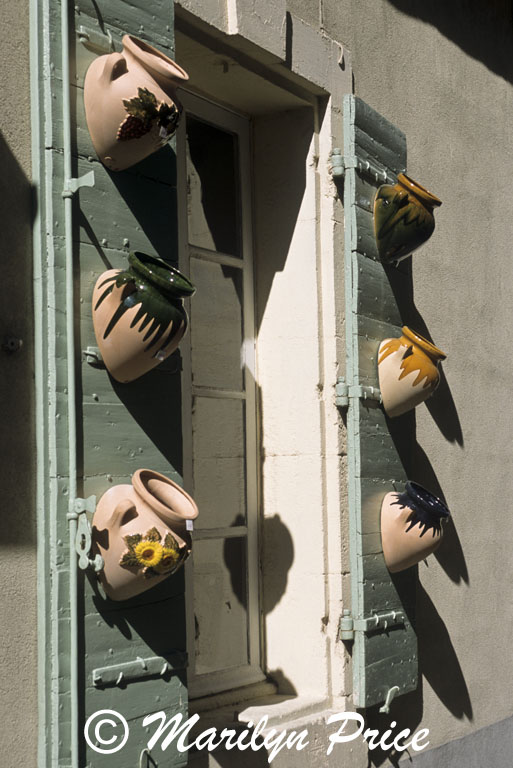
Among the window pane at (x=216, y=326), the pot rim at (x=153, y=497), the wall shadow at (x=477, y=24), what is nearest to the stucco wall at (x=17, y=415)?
the pot rim at (x=153, y=497)

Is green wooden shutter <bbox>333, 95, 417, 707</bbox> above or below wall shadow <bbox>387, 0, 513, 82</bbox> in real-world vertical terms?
below

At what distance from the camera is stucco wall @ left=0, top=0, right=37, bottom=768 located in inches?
104

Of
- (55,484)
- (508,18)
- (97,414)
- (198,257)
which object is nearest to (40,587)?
(55,484)

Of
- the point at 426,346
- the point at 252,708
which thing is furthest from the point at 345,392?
the point at 252,708

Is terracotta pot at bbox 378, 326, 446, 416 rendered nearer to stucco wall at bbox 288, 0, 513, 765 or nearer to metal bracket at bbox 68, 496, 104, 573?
stucco wall at bbox 288, 0, 513, 765

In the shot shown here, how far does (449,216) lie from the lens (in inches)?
197

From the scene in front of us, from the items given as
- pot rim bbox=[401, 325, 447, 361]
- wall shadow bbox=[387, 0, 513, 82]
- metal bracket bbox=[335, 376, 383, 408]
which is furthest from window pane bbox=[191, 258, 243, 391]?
wall shadow bbox=[387, 0, 513, 82]

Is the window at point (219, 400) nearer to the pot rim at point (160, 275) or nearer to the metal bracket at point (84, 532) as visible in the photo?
the pot rim at point (160, 275)

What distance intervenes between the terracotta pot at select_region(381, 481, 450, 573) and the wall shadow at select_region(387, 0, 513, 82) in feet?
7.19

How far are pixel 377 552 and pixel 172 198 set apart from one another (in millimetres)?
1607

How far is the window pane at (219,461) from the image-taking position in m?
3.75

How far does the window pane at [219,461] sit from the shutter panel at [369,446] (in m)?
0.41

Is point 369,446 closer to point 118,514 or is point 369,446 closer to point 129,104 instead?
point 118,514

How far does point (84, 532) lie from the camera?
270 centimetres
